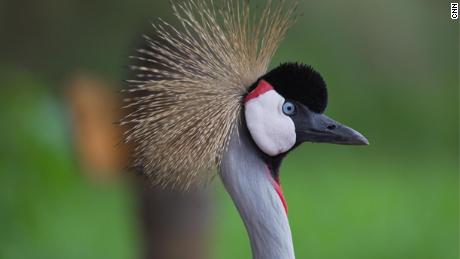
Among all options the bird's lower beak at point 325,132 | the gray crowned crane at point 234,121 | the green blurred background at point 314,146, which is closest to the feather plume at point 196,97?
the gray crowned crane at point 234,121

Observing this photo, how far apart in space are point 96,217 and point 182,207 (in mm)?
1288

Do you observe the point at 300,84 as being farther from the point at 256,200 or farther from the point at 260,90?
the point at 256,200

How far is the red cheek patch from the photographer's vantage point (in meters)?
1.49

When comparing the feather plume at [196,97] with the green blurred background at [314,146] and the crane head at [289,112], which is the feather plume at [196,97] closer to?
the crane head at [289,112]

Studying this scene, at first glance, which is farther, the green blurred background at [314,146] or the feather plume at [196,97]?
the green blurred background at [314,146]

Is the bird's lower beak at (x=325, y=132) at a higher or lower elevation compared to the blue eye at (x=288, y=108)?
lower

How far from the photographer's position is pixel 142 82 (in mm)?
1540

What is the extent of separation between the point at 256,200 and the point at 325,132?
155 mm

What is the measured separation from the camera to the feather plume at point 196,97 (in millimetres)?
1505

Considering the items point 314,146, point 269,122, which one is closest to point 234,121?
point 269,122

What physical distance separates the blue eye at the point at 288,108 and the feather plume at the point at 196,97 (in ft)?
0.22

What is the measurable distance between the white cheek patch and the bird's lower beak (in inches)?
0.9

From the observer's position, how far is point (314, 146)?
16.6 feet

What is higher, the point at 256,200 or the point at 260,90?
the point at 260,90
